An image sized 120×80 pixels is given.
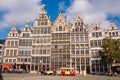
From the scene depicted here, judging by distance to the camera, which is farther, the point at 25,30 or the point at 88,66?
the point at 25,30

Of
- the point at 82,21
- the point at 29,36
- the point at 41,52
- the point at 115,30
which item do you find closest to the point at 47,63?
the point at 41,52

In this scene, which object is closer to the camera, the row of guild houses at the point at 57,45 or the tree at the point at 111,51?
the tree at the point at 111,51

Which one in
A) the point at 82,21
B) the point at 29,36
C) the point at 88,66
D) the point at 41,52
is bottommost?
the point at 88,66

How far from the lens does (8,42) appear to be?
2675 inches

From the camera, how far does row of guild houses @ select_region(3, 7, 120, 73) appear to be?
205ft

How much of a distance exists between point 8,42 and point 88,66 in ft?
82.5

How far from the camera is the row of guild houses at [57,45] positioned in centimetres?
6259

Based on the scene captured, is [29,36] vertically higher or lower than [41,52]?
higher

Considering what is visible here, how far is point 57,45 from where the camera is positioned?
6481 cm

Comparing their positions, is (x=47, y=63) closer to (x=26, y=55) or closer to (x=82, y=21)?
Answer: (x=26, y=55)

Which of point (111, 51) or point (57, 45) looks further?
point (57, 45)

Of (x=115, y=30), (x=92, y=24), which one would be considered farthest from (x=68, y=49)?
(x=115, y=30)

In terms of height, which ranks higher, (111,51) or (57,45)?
(57,45)

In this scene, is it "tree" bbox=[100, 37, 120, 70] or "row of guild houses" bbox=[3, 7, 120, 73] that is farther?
"row of guild houses" bbox=[3, 7, 120, 73]
